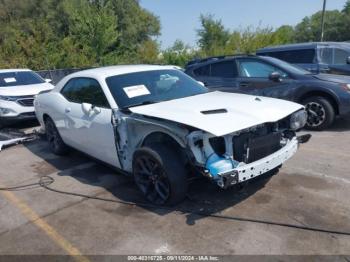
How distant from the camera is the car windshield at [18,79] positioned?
957 centimetres

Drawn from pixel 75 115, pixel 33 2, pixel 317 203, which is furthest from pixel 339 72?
pixel 33 2

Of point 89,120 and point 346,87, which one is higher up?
point 89,120

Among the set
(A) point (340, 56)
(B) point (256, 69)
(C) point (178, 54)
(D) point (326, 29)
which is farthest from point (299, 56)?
(D) point (326, 29)

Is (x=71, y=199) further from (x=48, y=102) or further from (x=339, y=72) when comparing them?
(x=339, y=72)

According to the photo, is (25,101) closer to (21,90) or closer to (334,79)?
(21,90)

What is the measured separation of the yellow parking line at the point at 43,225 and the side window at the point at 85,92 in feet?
5.11

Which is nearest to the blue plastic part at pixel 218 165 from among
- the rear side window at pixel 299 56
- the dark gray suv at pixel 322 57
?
the dark gray suv at pixel 322 57

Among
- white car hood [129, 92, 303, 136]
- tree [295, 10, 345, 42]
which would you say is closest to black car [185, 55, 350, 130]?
white car hood [129, 92, 303, 136]

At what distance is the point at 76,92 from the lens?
547cm

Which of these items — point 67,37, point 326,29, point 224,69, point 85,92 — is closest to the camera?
point 85,92

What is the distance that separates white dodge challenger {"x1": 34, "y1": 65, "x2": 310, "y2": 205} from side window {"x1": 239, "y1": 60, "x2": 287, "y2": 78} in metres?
2.93

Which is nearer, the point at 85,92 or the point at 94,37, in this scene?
the point at 85,92

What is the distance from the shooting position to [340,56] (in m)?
9.80

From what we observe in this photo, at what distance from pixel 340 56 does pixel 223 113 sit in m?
7.53
